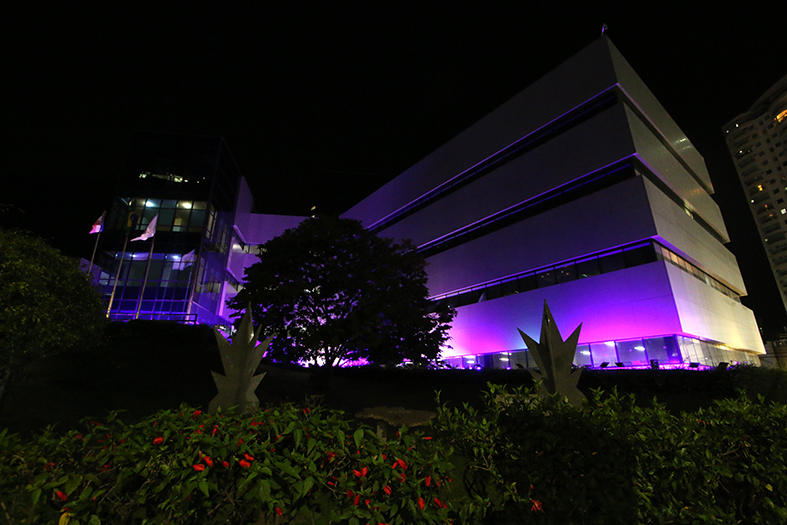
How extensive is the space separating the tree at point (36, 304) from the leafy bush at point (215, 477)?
924 cm

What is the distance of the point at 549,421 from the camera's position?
3178 millimetres

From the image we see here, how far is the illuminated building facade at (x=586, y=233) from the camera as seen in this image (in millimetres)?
21266

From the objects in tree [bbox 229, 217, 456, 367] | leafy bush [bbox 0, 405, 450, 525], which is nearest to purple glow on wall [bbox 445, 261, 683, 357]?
tree [bbox 229, 217, 456, 367]

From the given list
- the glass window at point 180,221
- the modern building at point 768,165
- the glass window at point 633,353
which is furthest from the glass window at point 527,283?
the modern building at point 768,165

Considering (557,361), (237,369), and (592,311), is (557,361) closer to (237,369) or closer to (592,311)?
(237,369)

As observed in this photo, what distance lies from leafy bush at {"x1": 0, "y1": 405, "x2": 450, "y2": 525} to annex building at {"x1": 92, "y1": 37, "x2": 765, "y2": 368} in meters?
18.1

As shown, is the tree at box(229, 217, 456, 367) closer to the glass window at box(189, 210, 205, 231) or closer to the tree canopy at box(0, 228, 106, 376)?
the tree canopy at box(0, 228, 106, 376)

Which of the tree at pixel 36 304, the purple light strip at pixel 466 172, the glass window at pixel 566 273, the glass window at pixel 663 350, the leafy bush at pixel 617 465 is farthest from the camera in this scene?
the purple light strip at pixel 466 172

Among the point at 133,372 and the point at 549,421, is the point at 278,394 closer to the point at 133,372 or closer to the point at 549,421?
the point at 133,372

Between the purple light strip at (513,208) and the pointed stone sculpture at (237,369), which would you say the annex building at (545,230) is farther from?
the pointed stone sculpture at (237,369)

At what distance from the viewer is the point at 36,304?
9547 millimetres

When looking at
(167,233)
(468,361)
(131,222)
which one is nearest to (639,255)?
Result: (468,361)

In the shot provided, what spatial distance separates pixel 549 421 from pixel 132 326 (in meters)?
24.2

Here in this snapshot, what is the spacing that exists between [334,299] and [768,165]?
9951cm
